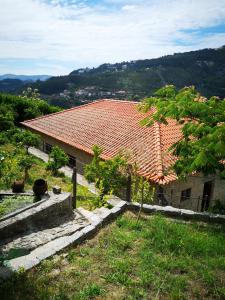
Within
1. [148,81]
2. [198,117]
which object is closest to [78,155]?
[198,117]

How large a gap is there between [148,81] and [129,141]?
112m

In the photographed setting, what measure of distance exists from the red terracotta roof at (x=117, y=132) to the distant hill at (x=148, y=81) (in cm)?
7675

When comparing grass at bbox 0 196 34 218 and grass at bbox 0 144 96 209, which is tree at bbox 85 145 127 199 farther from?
grass at bbox 0 196 34 218

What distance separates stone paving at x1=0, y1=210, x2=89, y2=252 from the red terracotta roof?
5138mm

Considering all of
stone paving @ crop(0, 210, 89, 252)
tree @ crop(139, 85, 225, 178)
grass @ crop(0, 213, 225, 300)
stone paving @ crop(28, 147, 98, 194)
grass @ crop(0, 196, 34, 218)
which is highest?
tree @ crop(139, 85, 225, 178)

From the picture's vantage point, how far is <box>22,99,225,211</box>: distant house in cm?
1497

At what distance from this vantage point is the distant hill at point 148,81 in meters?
115

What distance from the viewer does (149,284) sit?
5.33 metres

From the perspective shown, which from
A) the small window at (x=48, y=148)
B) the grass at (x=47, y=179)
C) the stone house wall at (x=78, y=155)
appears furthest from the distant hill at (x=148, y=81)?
the grass at (x=47, y=179)

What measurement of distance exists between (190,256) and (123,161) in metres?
5.37

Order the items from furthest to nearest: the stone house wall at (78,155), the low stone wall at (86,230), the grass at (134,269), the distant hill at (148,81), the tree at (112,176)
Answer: the distant hill at (148,81) → the stone house wall at (78,155) → the tree at (112,176) → the low stone wall at (86,230) → the grass at (134,269)

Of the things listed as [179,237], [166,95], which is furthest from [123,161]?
[179,237]

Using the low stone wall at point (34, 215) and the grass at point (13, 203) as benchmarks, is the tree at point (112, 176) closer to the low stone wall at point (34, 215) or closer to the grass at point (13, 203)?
the low stone wall at point (34, 215)

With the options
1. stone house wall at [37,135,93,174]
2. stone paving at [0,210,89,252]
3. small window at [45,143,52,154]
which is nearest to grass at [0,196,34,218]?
stone paving at [0,210,89,252]
